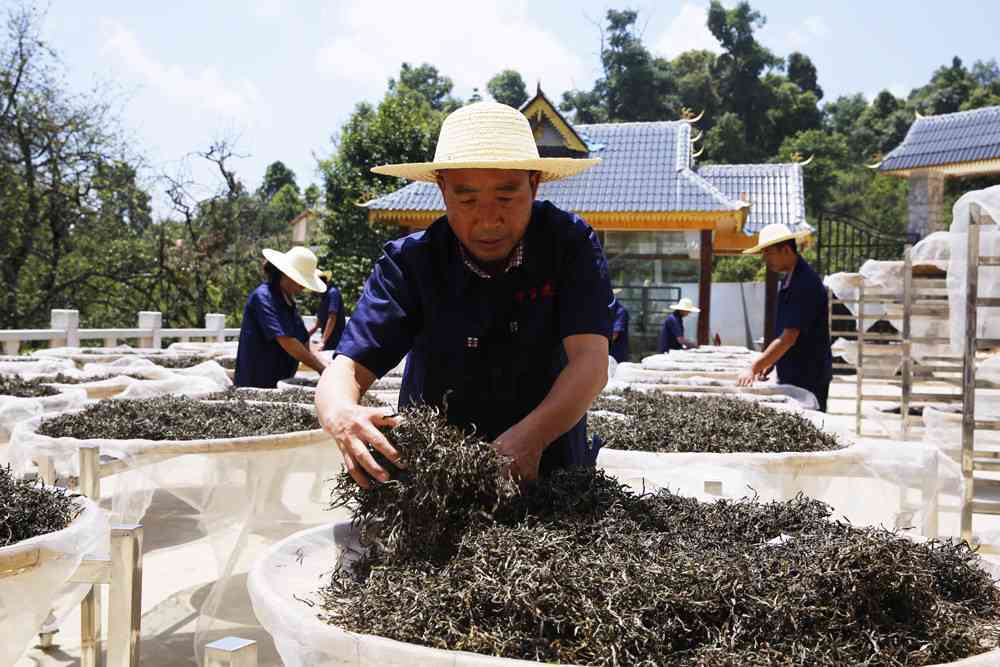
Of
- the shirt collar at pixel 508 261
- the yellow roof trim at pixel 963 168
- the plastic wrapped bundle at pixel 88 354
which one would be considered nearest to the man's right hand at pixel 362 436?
the shirt collar at pixel 508 261

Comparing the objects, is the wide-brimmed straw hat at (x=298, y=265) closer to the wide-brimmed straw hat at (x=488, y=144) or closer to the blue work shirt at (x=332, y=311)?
the blue work shirt at (x=332, y=311)

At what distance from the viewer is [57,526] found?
168 cm

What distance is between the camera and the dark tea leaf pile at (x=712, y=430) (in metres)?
2.62

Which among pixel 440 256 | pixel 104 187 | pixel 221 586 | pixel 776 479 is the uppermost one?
pixel 104 187

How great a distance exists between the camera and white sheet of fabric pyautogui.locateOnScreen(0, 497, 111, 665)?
4.97ft

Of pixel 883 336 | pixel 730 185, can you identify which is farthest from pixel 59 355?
pixel 730 185

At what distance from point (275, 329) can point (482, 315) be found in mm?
2806

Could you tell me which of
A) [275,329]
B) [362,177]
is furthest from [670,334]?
[362,177]

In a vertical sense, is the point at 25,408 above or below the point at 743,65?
below

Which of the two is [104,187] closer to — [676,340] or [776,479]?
[676,340]

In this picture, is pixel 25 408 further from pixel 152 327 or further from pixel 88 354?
pixel 152 327

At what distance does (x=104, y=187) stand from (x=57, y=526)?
43.4 ft

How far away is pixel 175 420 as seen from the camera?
2965mm

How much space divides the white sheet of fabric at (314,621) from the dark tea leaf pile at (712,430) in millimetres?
1215
